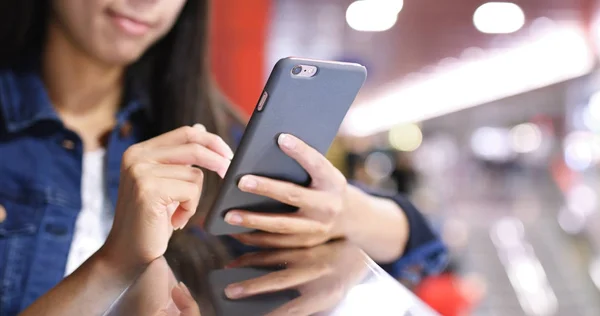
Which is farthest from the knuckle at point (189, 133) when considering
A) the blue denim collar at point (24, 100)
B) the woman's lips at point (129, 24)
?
the blue denim collar at point (24, 100)

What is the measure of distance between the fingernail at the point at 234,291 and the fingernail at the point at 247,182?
0.13m

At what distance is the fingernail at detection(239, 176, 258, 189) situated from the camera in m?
0.52

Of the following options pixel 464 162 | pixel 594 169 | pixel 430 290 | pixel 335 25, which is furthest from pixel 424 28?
pixel 464 162

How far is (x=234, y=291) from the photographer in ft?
1.32

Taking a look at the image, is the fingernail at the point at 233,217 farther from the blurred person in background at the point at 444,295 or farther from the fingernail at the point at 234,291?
the blurred person in background at the point at 444,295

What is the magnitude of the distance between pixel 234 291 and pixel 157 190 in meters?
0.15

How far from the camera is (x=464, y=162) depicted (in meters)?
13.5

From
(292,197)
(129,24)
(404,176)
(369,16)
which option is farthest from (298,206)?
(404,176)

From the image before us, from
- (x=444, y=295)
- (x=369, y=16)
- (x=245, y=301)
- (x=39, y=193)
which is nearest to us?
(x=245, y=301)

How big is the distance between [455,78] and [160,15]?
9.87 m

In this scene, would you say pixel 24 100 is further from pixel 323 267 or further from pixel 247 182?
pixel 323 267

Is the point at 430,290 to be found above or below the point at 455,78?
above

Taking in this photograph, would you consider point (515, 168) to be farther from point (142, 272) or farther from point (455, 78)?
point (142, 272)

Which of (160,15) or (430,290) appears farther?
(430,290)
